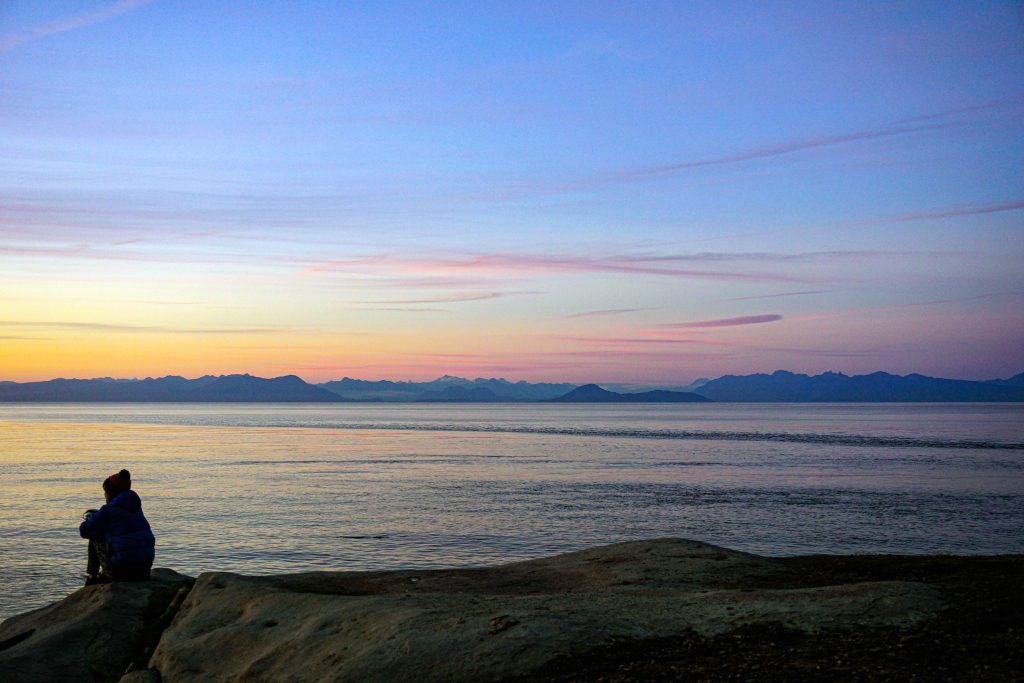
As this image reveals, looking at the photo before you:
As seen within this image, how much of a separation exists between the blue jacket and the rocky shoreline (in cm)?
56

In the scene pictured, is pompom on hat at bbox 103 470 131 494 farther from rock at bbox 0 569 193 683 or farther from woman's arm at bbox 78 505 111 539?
rock at bbox 0 569 193 683

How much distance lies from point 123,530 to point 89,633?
6.07ft

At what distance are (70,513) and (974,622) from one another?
3165cm

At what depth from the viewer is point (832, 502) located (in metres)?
35.7

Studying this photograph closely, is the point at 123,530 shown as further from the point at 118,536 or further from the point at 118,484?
the point at 118,484

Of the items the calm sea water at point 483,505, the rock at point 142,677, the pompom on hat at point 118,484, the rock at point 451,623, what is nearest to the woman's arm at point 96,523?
the pompom on hat at point 118,484

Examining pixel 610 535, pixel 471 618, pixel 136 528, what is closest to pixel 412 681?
pixel 471 618

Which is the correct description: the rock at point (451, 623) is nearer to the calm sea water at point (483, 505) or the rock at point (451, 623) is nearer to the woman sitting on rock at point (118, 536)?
the woman sitting on rock at point (118, 536)

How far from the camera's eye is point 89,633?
12.7m

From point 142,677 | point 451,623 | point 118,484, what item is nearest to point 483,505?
point 118,484

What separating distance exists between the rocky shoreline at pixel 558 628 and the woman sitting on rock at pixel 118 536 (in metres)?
0.36

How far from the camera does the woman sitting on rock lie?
13814 millimetres

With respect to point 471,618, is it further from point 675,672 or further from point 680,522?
point 680,522

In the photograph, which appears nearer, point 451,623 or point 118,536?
point 451,623
